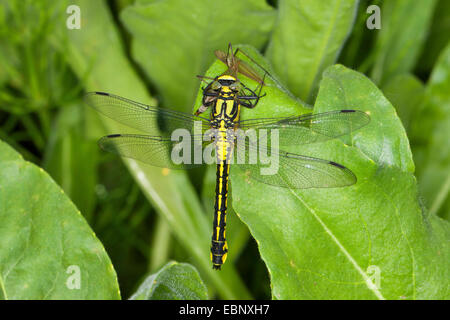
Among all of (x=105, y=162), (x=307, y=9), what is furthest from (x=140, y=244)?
(x=307, y=9)

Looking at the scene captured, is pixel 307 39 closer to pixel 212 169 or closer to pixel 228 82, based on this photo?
pixel 228 82

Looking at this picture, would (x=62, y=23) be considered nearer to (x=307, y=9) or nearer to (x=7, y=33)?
(x=7, y=33)

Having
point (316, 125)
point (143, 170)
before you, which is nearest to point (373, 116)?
point (316, 125)

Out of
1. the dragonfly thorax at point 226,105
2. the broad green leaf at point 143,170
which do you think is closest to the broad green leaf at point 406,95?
the dragonfly thorax at point 226,105

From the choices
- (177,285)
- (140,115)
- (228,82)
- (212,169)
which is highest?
(228,82)

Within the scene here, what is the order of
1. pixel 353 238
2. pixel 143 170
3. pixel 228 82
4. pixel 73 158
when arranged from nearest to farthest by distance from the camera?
pixel 353 238 → pixel 228 82 → pixel 143 170 → pixel 73 158

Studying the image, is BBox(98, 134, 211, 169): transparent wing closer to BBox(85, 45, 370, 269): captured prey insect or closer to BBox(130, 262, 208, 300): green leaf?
BBox(85, 45, 370, 269): captured prey insect
